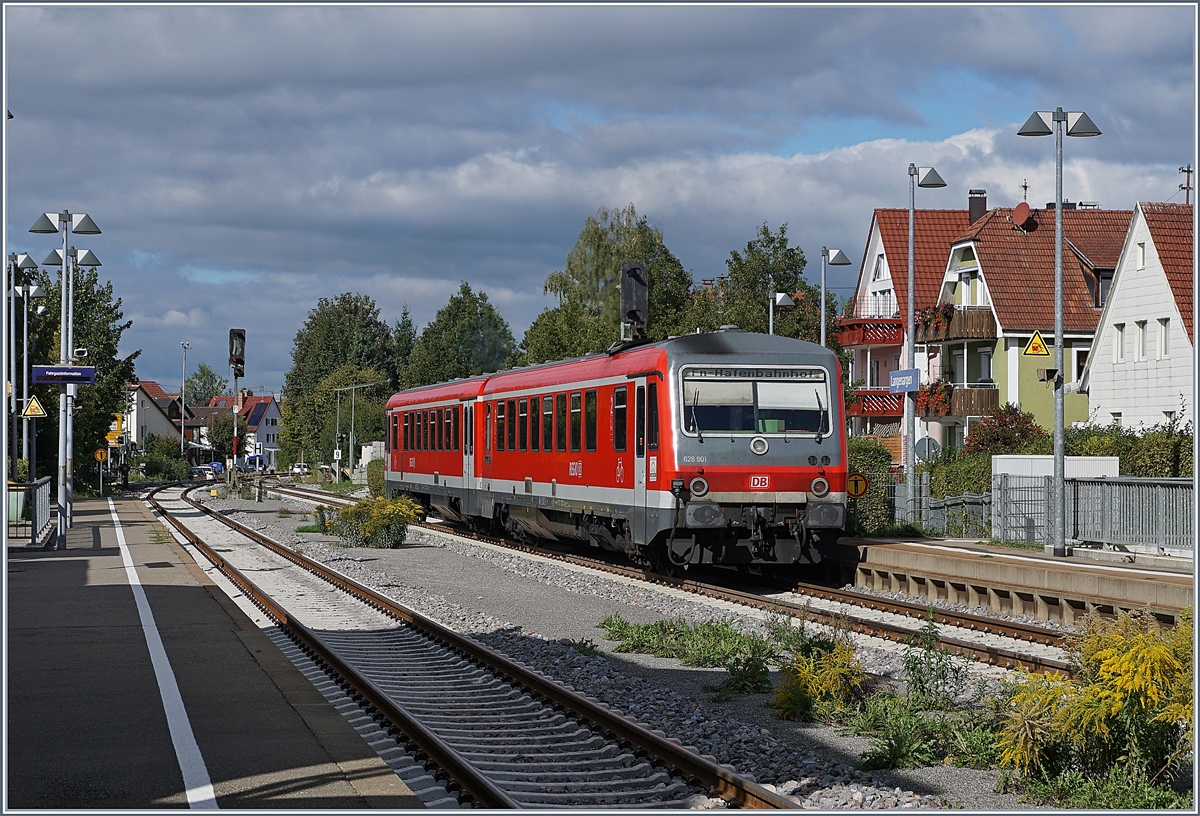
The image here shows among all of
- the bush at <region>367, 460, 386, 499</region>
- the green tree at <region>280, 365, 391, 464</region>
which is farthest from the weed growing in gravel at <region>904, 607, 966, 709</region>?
the green tree at <region>280, 365, 391, 464</region>

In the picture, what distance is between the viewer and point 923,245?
5612 cm

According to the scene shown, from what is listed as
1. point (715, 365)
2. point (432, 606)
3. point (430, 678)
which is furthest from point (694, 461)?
point (430, 678)

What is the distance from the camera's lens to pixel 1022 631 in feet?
46.8

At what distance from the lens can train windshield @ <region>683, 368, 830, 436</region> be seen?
18406 mm

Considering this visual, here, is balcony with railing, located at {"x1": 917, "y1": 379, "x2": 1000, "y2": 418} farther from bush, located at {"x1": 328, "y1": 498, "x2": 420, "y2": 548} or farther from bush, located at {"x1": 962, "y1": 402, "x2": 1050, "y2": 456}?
bush, located at {"x1": 328, "y1": 498, "x2": 420, "y2": 548}

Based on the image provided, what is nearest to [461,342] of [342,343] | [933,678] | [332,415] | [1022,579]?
[332,415]

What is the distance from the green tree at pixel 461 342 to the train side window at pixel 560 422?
84.1m

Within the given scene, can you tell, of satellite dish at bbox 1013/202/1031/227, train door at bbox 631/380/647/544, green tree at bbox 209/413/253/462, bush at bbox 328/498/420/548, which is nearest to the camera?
train door at bbox 631/380/647/544

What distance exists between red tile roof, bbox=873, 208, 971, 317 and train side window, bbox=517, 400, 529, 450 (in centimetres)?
3097

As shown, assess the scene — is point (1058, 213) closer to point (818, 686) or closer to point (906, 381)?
point (906, 381)

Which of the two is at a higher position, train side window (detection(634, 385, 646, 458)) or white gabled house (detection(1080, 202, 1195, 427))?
white gabled house (detection(1080, 202, 1195, 427))

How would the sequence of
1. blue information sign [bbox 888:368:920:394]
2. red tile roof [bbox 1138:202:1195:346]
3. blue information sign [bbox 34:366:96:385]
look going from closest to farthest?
blue information sign [bbox 34:366:96:385], blue information sign [bbox 888:368:920:394], red tile roof [bbox 1138:202:1195:346]

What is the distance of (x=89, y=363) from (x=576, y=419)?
46.5 metres

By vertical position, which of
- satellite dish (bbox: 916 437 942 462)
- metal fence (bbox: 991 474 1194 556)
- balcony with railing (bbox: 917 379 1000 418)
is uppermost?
balcony with railing (bbox: 917 379 1000 418)
